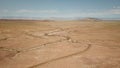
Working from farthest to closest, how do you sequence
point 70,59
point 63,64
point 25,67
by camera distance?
point 70,59 → point 63,64 → point 25,67

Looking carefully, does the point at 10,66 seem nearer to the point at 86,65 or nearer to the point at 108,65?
the point at 86,65

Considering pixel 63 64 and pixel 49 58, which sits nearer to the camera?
pixel 63 64

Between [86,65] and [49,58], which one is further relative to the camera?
[49,58]

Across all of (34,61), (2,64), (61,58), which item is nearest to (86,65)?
(61,58)

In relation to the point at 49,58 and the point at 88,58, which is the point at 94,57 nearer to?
the point at 88,58

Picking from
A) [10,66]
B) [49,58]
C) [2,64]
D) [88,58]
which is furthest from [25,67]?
[88,58]

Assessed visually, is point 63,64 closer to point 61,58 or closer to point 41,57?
point 61,58

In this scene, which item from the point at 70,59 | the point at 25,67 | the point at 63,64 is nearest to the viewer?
the point at 25,67
